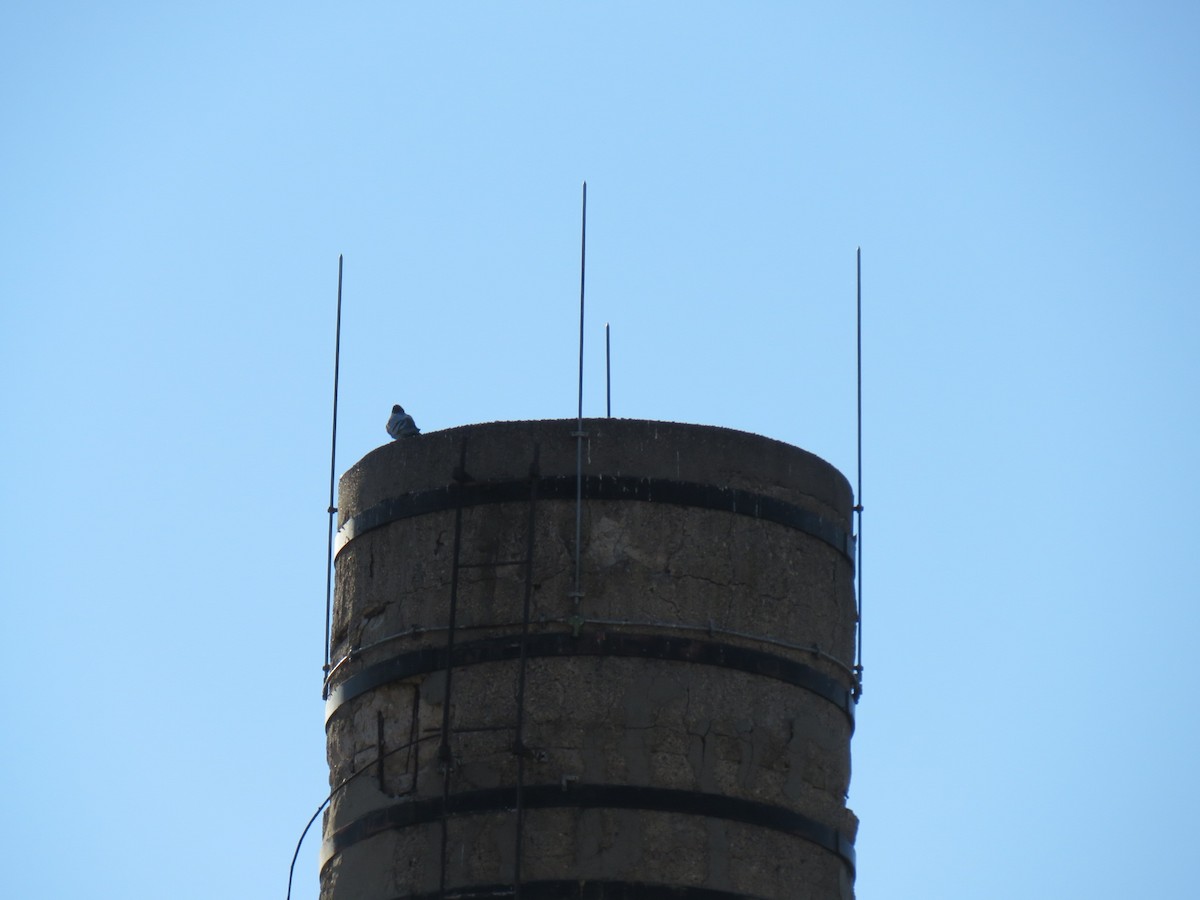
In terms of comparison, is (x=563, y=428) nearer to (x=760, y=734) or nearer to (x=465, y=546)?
(x=465, y=546)

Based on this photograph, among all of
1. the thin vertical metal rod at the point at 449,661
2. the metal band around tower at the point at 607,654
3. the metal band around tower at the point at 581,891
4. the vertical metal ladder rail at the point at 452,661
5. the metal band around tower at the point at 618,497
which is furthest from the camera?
the metal band around tower at the point at 618,497

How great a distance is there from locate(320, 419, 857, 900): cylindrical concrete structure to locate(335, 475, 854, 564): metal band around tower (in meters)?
0.01

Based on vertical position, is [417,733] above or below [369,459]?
below

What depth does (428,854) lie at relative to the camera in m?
15.0

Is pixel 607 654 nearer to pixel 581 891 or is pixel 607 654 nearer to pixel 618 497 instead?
pixel 618 497

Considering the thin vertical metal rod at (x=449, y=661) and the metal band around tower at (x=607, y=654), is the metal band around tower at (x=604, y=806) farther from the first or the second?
the metal band around tower at (x=607, y=654)

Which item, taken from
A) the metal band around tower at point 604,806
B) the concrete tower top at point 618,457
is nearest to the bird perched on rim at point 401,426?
the concrete tower top at point 618,457

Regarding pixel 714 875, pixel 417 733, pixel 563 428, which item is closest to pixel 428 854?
pixel 417 733

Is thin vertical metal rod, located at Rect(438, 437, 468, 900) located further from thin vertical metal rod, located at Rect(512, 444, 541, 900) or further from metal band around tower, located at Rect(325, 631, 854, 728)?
thin vertical metal rod, located at Rect(512, 444, 541, 900)

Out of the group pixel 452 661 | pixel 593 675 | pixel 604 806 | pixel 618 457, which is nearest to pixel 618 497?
pixel 618 457

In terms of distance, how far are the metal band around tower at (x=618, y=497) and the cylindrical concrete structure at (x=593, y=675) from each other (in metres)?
0.01

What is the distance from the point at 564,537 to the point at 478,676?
103 centimetres

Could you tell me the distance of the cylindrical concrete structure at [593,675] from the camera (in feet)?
49.0

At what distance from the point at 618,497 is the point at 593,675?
1180 millimetres
